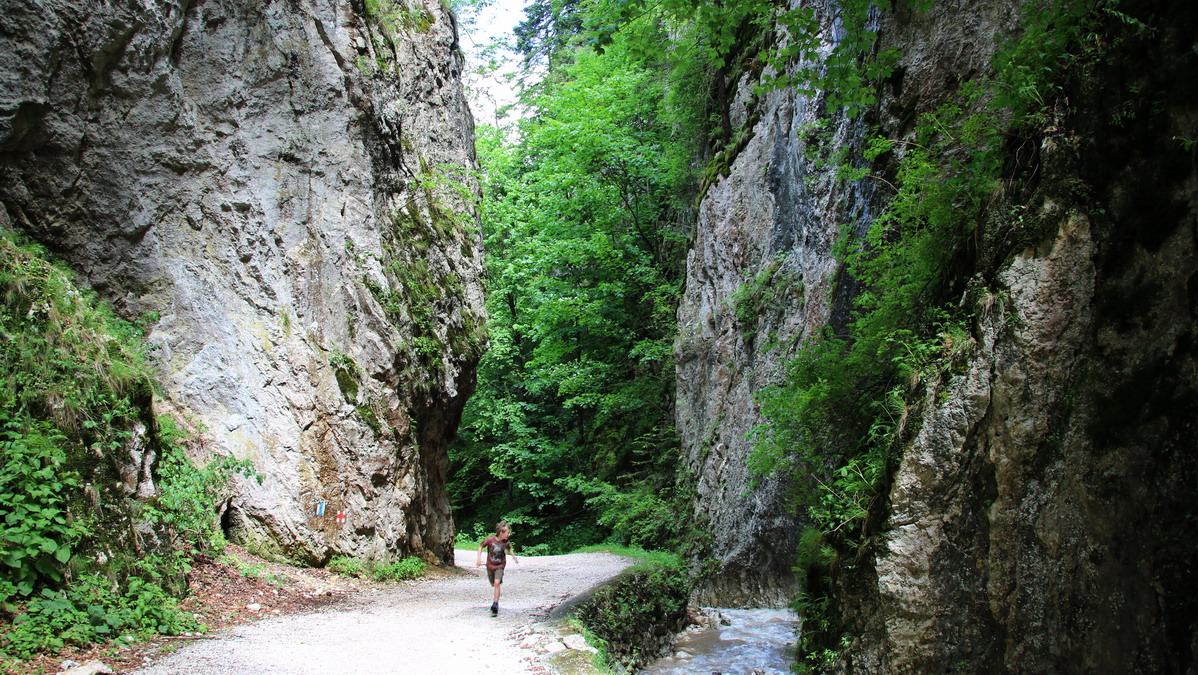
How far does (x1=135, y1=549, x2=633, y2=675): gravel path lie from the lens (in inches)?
217

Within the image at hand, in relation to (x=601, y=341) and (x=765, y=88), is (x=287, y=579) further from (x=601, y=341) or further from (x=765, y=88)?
(x=601, y=341)

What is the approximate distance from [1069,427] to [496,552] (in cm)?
645

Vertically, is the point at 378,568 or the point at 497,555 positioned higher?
the point at 497,555

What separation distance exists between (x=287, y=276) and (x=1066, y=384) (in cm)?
1072

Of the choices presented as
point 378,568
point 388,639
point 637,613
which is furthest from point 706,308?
point 388,639

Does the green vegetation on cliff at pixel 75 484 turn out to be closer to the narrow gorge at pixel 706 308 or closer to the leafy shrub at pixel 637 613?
the narrow gorge at pixel 706 308

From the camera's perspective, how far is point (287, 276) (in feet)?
36.8

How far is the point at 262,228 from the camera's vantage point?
11.1 meters

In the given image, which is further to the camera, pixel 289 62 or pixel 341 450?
pixel 289 62

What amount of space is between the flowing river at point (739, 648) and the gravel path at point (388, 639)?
1782mm

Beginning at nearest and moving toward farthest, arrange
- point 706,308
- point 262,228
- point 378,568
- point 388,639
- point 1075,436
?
point 1075,436, point 388,639, point 378,568, point 262,228, point 706,308

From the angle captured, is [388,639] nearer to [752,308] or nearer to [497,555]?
[497,555]

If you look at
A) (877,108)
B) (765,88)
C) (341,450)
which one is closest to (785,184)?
(877,108)

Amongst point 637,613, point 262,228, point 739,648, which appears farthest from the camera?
point 262,228
